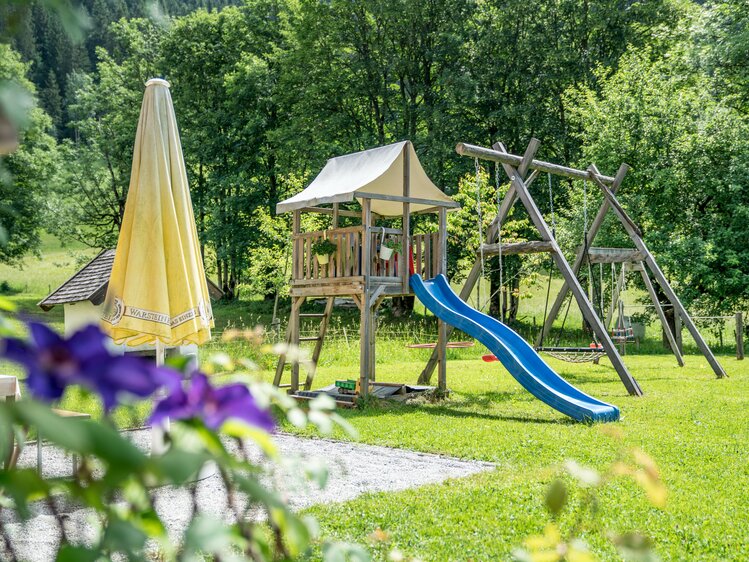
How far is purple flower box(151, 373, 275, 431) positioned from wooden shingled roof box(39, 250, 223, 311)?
10174 millimetres

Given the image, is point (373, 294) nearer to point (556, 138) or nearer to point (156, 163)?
Result: point (156, 163)

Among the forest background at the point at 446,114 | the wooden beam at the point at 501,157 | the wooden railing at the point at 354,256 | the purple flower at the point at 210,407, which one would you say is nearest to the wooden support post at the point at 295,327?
the wooden railing at the point at 354,256

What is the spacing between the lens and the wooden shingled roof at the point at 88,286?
421 inches

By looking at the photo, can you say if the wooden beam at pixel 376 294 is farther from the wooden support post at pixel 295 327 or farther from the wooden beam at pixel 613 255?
the wooden beam at pixel 613 255

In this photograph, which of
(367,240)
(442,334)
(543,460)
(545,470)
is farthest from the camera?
(442,334)

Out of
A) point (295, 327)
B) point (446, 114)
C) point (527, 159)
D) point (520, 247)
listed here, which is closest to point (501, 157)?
point (527, 159)

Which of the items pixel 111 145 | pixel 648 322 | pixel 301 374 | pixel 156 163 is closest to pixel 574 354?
pixel 301 374

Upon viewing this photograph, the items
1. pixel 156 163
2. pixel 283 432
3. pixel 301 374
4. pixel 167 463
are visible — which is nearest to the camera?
pixel 167 463

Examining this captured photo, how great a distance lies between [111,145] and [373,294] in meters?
24.2

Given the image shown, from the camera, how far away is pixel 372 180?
9672 millimetres

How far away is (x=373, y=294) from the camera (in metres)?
9.84

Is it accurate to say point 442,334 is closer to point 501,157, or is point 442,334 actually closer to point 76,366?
point 501,157

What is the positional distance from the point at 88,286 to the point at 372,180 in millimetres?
4514

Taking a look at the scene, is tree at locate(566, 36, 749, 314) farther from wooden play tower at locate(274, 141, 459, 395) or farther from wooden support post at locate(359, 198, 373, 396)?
wooden support post at locate(359, 198, 373, 396)
